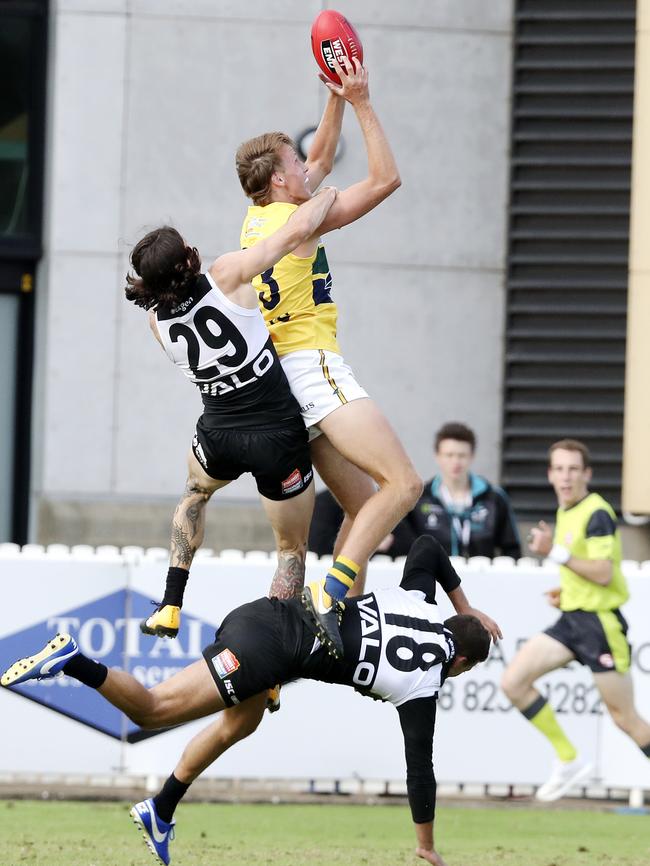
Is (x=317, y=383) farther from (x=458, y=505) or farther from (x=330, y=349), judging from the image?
(x=458, y=505)

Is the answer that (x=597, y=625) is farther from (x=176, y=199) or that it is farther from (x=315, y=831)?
(x=176, y=199)

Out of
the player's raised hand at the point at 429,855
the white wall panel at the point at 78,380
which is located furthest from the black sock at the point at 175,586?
the white wall panel at the point at 78,380

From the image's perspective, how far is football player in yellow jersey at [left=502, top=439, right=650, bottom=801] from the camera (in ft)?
34.0

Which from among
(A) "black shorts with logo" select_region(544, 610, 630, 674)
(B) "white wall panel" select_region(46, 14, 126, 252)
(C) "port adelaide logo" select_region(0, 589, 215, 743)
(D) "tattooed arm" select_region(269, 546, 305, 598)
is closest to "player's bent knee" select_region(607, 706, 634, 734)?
(A) "black shorts with logo" select_region(544, 610, 630, 674)

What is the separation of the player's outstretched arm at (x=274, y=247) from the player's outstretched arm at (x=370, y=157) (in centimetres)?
7

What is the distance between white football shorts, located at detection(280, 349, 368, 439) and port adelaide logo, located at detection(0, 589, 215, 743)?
329 cm

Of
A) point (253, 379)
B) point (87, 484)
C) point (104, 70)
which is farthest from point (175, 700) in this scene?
point (104, 70)

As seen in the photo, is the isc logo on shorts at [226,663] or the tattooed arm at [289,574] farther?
the tattooed arm at [289,574]

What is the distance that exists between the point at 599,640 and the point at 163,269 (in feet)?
13.9

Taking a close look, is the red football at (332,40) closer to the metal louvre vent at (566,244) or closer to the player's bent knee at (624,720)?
the player's bent knee at (624,720)

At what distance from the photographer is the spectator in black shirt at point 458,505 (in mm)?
11031

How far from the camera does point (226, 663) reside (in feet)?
25.3

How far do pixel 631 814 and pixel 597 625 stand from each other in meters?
1.24

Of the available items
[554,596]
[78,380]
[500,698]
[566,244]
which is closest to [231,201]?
[78,380]
